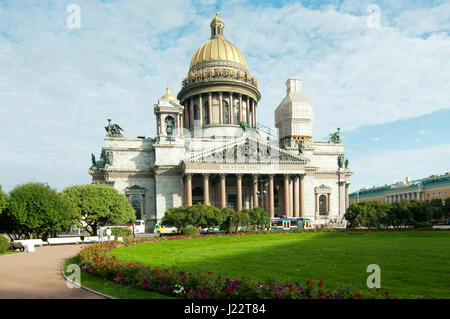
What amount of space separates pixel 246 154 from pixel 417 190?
2693 inches

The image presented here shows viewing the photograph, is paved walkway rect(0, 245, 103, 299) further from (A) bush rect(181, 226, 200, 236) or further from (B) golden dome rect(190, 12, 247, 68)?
(B) golden dome rect(190, 12, 247, 68)

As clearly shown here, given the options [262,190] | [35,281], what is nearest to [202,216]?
[262,190]

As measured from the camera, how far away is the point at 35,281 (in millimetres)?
15133

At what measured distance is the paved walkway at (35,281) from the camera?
12.4 m

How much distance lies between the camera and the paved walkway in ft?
40.7

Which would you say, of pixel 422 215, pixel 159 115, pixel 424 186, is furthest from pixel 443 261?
pixel 424 186

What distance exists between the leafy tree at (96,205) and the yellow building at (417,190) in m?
66.7

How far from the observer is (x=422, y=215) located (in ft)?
155

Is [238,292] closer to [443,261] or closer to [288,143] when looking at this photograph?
[443,261]

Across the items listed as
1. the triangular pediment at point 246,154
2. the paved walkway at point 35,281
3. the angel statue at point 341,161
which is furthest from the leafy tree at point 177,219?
the angel statue at point 341,161

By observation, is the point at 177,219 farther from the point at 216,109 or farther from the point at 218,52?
the point at 218,52

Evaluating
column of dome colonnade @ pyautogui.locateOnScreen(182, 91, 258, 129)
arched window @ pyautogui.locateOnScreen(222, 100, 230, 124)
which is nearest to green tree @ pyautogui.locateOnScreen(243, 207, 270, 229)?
column of dome colonnade @ pyautogui.locateOnScreen(182, 91, 258, 129)

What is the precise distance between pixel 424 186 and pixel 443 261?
93365 mm

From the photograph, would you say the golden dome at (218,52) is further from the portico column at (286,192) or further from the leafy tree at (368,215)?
Answer: the leafy tree at (368,215)
